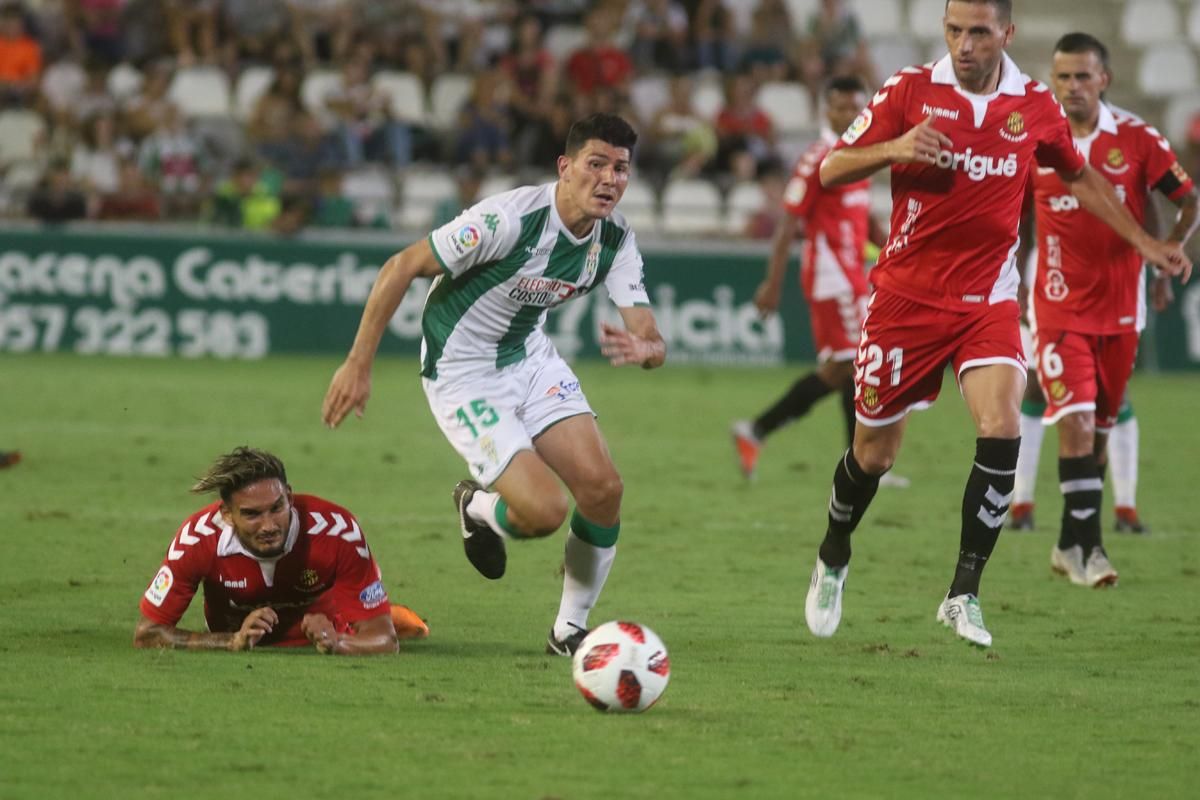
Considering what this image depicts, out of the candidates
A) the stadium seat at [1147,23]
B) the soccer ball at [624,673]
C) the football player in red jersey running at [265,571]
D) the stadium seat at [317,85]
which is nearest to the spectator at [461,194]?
the stadium seat at [317,85]

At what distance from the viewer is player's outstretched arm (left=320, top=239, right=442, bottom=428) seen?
637 cm

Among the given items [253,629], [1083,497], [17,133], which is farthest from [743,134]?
[253,629]

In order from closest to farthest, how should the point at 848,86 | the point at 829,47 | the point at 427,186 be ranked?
1. the point at 848,86
2. the point at 427,186
3. the point at 829,47

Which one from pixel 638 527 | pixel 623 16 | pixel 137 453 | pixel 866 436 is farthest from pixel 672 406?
pixel 866 436

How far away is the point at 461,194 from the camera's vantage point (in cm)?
2156

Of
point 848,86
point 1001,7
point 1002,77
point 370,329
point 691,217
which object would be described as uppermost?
point 1001,7

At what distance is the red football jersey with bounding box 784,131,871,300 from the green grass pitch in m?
1.37

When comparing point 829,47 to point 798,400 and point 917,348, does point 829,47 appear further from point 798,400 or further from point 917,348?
point 917,348

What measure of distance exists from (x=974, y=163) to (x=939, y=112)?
9.3 inches

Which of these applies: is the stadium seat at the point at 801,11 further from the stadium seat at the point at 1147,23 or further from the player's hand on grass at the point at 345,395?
the player's hand on grass at the point at 345,395

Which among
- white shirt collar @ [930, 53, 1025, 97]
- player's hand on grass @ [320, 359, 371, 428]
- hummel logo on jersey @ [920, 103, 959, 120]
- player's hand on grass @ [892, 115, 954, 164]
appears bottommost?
player's hand on grass @ [320, 359, 371, 428]

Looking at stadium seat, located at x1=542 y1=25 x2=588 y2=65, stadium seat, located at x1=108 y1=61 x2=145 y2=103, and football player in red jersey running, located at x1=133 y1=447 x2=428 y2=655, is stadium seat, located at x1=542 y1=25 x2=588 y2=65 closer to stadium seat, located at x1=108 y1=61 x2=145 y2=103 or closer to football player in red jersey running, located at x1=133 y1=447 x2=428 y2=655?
stadium seat, located at x1=108 y1=61 x2=145 y2=103

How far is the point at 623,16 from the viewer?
24.3m

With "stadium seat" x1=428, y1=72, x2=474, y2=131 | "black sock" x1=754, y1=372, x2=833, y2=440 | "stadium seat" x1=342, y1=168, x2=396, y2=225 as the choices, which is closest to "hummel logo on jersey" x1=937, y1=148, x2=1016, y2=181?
"black sock" x1=754, y1=372, x2=833, y2=440
